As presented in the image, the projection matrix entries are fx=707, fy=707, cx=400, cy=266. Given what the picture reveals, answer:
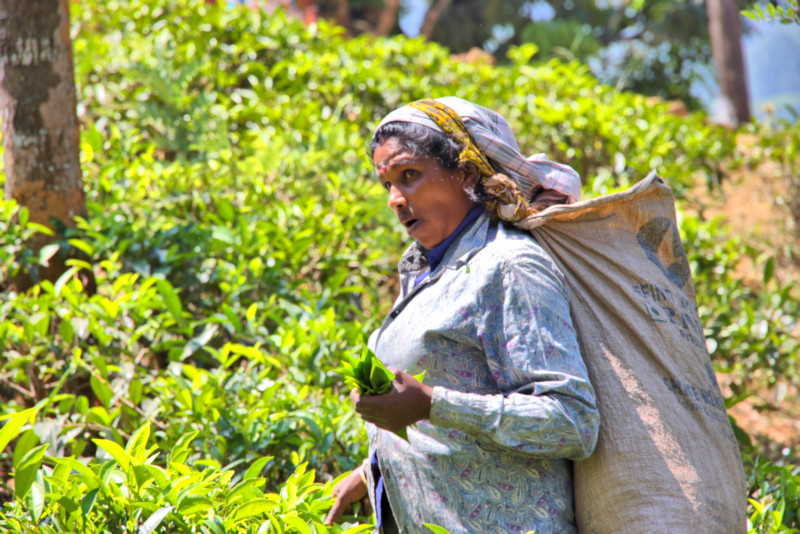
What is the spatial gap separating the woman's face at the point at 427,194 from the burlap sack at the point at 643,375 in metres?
0.18

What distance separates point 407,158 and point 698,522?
0.99 m

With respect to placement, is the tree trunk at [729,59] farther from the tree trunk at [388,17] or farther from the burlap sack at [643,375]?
the burlap sack at [643,375]

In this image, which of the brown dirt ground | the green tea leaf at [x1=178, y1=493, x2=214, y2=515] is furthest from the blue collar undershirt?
the brown dirt ground

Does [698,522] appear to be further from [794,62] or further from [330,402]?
[794,62]

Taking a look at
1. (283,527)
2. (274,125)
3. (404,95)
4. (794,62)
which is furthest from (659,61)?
(283,527)

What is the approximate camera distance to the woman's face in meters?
1.67

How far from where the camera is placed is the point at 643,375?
149 centimetres

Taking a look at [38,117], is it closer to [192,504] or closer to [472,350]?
[192,504]

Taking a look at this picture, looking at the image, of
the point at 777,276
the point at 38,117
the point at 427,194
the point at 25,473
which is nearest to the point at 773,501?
the point at 427,194

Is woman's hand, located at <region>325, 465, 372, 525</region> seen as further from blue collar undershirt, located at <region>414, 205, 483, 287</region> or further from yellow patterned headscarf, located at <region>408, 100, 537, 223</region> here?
yellow patterned headscarf, located at <region>408, 100, 537, 223</region>

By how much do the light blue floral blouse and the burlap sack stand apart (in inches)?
3.2

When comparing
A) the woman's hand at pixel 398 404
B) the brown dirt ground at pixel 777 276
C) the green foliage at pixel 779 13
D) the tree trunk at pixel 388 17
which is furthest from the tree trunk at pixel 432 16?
the woman's hand at pixel 398 404

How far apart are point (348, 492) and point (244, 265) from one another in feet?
4.39

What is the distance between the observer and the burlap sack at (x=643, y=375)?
1417 mm
